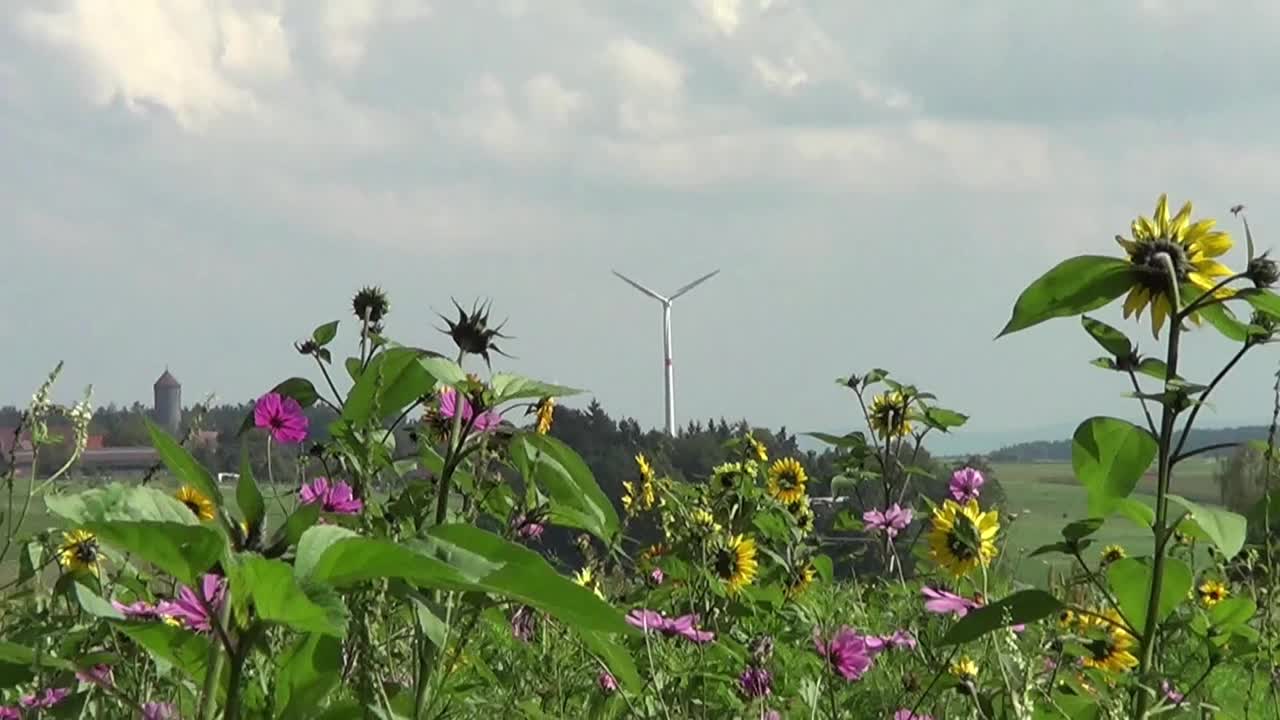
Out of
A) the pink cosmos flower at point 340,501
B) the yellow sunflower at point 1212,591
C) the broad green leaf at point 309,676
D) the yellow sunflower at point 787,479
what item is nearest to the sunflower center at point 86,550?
the pink cosmos flower at point 340,501

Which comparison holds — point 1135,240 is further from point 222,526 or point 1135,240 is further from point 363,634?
point 222,526

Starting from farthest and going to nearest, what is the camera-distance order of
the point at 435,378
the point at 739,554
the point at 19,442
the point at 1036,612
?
the point at 739,554 → the point at 19,442 → the point at 1036,612 → the point at 435,378

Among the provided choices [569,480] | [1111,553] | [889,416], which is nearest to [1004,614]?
[569,480]

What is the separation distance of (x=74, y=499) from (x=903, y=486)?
3946mm

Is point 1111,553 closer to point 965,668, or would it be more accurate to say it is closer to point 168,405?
point 965,668

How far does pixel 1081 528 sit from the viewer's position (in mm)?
2000

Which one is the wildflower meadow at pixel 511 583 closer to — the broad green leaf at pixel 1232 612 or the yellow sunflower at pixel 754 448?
the broad green leaf at pixel 1232 612

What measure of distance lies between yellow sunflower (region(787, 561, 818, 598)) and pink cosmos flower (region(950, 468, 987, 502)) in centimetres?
47

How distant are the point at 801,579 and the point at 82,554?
2.01 metres

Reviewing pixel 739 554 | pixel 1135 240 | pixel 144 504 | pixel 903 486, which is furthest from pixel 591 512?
pixel 903 486

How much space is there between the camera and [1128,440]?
1862mm

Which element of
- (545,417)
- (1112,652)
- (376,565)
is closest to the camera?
(376,565)

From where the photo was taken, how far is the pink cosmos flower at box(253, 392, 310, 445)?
8.76 ft

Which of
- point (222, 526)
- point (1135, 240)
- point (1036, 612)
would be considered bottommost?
point (1036, 612)
